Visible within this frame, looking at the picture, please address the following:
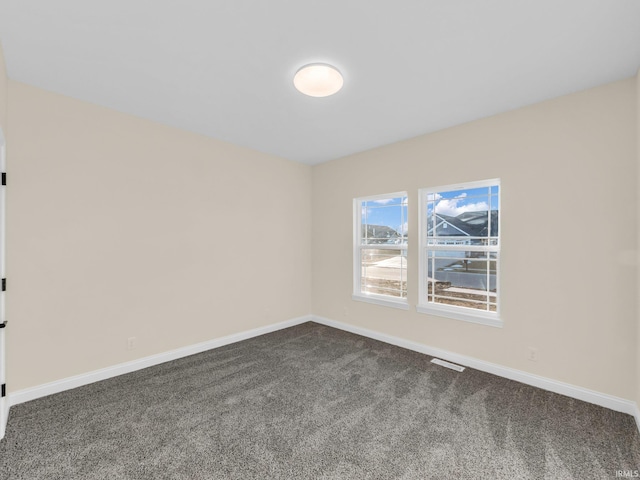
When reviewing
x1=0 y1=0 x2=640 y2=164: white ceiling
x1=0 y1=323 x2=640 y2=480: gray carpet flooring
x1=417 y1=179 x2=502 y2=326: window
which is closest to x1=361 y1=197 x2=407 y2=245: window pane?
x1=417 y1=179 x2=502 y2=326: window

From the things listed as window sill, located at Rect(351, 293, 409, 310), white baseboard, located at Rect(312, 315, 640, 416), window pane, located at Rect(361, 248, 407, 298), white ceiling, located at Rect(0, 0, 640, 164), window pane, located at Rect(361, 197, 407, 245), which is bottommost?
white baseboard, located at Rect(312, 315, 640, 416)

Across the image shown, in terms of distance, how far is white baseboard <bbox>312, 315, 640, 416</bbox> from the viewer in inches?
89.5

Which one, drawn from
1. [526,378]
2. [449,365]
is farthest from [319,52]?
[526,378]

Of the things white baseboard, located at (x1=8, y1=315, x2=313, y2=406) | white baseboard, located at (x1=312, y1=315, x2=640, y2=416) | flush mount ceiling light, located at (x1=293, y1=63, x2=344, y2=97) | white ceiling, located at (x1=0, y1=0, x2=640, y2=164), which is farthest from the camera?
white baseboard, located at (x1=8, y1=315, x2=313, y2=406)

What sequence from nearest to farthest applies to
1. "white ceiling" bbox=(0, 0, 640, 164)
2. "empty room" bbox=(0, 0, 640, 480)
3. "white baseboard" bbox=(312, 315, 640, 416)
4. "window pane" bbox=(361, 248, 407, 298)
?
"white ceiling" bbox=(0, 0, 640, 164), "empty room" bbox=(0, 0, 640, 480), "white baseboard" bbox=(312, 315, 640, 416), "window pane" bbox=(361, 248, 407, 298)

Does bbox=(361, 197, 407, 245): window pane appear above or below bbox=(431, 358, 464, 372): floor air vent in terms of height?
above

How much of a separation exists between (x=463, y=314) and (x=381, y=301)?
1.05 metres

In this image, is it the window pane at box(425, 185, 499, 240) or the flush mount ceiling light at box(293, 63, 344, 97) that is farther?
the window pane at box(425, 185, 499, 240)

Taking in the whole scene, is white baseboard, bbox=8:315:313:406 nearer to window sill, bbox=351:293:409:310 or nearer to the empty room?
the empty room

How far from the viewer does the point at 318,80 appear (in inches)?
86.7

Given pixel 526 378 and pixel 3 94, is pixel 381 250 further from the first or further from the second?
pixel 3 94

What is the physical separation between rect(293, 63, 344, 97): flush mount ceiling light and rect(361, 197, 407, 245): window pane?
6.38ft

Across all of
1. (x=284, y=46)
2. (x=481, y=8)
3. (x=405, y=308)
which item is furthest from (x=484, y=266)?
(x=284, y=46)

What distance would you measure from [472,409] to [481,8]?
9.00 ft
